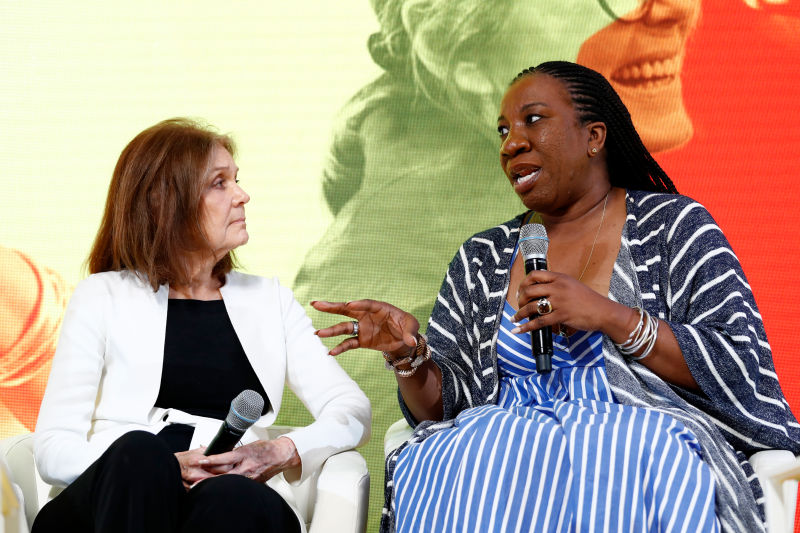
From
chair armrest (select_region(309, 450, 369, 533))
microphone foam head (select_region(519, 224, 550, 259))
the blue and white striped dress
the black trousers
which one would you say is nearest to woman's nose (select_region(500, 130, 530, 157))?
microphone foam head (select_region(519, 224, 550, 259))

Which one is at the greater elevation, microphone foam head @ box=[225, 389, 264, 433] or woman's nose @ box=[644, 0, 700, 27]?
woman's nose @ box=[644, 0, 700, 27]

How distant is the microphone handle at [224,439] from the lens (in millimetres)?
1658

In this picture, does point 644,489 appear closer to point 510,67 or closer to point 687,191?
point 687,191

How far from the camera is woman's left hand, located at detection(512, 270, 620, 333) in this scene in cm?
174

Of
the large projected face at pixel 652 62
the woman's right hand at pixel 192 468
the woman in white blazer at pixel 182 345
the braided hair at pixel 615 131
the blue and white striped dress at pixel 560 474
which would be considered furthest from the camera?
the large projected face at pixel 652 62

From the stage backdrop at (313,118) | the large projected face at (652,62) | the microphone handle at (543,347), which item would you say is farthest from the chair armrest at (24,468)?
the large projected face at (652,62)

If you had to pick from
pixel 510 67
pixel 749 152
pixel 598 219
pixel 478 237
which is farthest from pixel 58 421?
pixel 749 152

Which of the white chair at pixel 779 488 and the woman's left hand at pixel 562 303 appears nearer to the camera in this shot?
the white chair at pixel 779 488

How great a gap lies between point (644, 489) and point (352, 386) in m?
0.85

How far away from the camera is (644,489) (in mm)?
1485

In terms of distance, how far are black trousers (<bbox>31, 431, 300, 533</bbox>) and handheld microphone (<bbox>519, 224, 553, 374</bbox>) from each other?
585mm

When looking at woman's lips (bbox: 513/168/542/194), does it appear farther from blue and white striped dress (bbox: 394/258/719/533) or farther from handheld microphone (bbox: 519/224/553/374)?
blue and white striped dress (bbox: 394/258/719/533)

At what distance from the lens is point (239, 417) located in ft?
5.33

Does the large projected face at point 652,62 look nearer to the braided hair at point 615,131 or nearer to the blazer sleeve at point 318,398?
the braided hair at point 615,131
